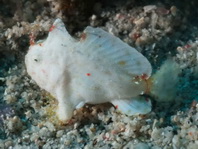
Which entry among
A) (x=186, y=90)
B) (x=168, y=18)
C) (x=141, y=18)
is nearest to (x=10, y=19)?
(x=141, y=18)

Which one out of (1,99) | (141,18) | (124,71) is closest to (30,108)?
(1,99)

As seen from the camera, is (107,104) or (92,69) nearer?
(92,69)

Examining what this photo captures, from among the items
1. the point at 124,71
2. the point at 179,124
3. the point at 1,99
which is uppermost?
the point at 1,99

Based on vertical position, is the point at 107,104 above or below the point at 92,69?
below

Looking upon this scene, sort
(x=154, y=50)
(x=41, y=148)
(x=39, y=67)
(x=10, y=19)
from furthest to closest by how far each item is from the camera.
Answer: (x=10, y=19)
(x=154, y=50)
(x=39, y=67)
(x=41, y=148)

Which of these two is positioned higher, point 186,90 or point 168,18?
point 168,18

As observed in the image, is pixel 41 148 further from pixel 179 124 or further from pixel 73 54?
pixel 179 124

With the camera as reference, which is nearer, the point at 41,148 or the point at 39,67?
the point at 41,148

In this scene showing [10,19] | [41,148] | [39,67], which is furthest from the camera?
[10,19]
